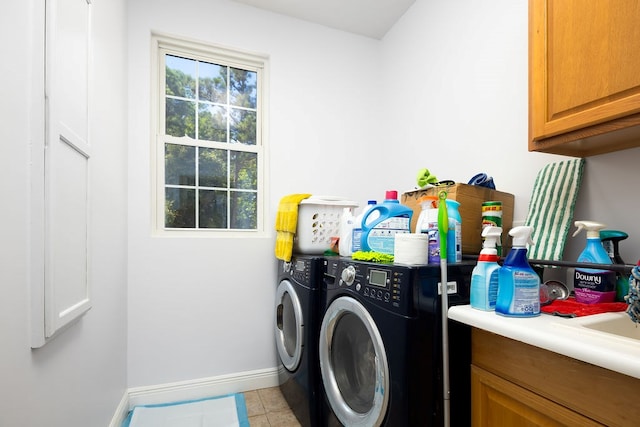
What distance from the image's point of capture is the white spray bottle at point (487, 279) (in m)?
1.08

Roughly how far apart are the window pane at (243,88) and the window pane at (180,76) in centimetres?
29

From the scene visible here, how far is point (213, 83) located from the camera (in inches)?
98.2

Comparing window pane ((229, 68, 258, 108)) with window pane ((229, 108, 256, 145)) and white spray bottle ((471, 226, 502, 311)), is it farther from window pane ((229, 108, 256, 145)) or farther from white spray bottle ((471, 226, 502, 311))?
white spray bottle ((471, 226, 502, 311))

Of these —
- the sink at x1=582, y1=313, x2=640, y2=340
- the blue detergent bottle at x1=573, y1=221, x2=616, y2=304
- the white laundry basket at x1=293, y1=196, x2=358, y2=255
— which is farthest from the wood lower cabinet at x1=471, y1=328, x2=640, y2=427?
the white laundry basket at x1=293, y1=196, x2=358, y2=255

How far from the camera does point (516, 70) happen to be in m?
1.68

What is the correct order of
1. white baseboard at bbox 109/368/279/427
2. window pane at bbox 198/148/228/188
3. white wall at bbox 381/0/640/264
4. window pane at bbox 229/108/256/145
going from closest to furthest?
white wall at bbox 381/0/640/264
white baseboard at bbox 109/368/279/427
window pane at bbox 198/148/228/188
window pane at bbox 229/108/256/145

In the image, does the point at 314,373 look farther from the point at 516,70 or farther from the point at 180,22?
the point at 180,22

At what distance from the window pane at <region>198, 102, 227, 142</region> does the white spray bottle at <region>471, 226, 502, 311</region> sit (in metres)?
2.03

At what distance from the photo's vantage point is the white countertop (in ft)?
2.28

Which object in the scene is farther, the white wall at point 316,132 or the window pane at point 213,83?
the window pane at point 213,83

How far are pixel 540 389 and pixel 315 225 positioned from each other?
1.45 meters

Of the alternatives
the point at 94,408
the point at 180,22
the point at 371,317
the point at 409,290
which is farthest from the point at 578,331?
the point at 180,22

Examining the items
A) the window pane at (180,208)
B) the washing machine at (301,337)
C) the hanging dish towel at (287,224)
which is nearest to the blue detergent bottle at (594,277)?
the washing machine at (301,337)

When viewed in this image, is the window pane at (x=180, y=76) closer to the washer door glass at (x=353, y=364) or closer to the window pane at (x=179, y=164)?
the window pane at (x=179, y=164)
